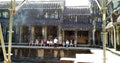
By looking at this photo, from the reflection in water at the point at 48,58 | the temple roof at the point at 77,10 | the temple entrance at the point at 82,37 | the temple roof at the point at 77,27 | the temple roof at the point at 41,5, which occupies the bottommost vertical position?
the reflection in water at the point at 48,58

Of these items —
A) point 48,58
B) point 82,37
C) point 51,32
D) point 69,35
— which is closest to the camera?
point 48,58

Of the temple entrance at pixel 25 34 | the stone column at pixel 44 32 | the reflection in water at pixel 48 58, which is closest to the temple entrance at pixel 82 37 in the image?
the stone column at pixel 44 32

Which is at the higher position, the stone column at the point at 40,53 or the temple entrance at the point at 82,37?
the temple entrance at the point at 82,37

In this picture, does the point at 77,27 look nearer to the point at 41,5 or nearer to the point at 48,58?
the point at 41,5

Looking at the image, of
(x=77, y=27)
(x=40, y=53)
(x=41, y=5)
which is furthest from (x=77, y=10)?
(x=40, y=53)

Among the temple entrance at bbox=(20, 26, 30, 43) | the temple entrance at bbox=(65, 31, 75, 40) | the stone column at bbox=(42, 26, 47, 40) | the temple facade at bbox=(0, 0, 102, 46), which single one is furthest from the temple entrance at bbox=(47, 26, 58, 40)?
the temple entrance at bbox=(20, 26, 30, 43)

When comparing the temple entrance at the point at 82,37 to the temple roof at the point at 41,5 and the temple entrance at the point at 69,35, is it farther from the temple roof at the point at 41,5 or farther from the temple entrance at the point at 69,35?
the temple roof at the point at 41,5

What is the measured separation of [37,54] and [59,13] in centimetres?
1042

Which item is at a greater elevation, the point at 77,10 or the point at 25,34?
the point at 77,10

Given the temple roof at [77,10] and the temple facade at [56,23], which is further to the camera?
the temple roof at [77,10]

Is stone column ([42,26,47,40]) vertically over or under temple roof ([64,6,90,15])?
under

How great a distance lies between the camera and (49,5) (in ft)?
140

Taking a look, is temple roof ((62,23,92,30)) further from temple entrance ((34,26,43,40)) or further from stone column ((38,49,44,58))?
stone column ((38,49,44,58))

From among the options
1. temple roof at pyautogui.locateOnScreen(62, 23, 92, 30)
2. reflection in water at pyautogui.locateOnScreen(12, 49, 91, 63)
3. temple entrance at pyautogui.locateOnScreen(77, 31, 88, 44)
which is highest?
temple roof at pyautogui.locateOnScreen(62, 23, 92, 30)
